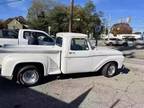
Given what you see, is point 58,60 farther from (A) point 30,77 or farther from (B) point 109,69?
(B) point 109,69

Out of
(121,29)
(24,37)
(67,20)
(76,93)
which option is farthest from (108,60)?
(121,29)

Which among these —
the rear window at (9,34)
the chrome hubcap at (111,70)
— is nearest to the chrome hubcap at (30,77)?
the chrome hubcap at (111,70)

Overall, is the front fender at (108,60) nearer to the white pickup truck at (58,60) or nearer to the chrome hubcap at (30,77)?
the white pickup truck at (58,60)

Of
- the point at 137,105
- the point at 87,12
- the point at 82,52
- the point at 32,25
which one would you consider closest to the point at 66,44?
the point at 82,52

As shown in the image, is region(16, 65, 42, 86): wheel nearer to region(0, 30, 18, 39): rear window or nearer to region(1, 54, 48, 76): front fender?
region(1, 54, 48, 76): front fender

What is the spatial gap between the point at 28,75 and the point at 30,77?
0.10m

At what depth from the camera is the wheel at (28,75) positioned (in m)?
8.88

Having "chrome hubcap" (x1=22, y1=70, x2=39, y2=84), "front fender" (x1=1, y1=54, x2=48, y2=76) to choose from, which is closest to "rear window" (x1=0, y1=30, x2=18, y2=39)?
"chrome hubcap" (x1=22, y1=70, x2=39, y2=84)

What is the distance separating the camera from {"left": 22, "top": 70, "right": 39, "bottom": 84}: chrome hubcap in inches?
355

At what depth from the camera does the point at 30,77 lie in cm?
913

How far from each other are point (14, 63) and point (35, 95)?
4.43 ft

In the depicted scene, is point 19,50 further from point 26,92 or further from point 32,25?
point 32,25

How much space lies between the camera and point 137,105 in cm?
727

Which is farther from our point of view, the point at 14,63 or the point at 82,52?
the point at 82,52
